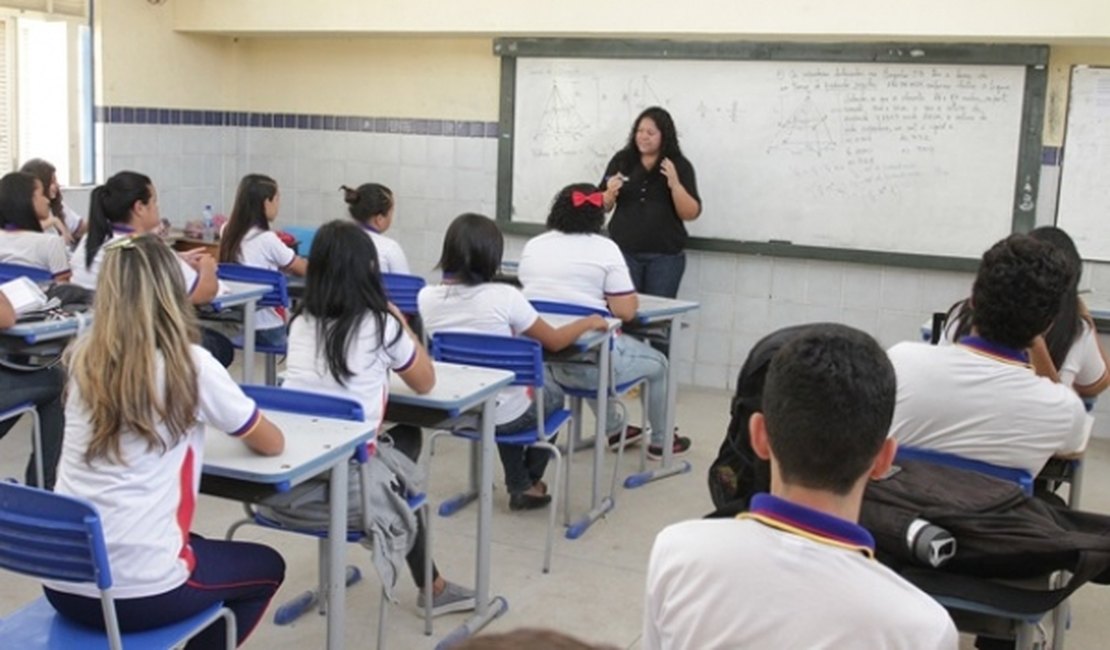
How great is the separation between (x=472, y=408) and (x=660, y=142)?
3.23 metres

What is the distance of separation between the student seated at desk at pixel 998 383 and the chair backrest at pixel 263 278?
11.3 ft

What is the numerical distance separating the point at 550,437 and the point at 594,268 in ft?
2.96

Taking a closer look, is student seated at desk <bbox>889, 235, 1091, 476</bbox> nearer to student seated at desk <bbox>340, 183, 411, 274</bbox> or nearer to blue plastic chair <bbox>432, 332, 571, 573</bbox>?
blue plastic chair <bbox>432, 332, 571, 573</bbox>

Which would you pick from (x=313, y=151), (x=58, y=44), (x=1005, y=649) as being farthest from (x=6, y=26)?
(x=1005, y=649)

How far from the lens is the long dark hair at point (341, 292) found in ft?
10.7

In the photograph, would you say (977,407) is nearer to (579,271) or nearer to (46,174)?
(579,271)

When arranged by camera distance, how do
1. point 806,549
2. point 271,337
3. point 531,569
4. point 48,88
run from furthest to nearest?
point 48,88 → point 271,337 → point 531,569 → point 806,549

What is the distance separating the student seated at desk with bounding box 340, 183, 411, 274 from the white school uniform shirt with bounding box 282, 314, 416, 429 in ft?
7.50

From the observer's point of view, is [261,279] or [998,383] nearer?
[998,383]

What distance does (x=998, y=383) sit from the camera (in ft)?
8.75

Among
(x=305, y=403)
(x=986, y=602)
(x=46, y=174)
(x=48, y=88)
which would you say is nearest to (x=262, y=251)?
(x=46, y=174)

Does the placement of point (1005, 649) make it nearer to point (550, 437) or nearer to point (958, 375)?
point (958, 375)

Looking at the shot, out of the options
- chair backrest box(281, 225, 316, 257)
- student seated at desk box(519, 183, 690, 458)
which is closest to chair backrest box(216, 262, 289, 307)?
student seated at desk box(519, 183, 690, 458)

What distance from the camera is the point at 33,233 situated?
5383 mm
